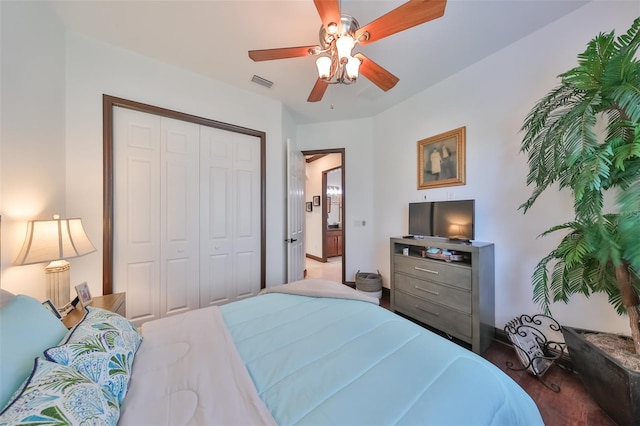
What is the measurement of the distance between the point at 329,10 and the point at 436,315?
8.39ft

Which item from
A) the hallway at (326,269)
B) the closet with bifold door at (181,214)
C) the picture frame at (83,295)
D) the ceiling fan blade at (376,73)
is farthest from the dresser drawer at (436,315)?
the picture frame at (83,295)

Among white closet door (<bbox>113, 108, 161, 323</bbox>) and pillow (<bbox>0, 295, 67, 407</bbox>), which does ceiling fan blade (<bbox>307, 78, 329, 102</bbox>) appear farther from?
pillow (<bbox>0, 295, 67, 407</bbox>)

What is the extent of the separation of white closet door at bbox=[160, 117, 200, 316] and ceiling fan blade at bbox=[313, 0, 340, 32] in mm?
1848

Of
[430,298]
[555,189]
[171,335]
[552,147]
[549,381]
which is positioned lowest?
[549,381]

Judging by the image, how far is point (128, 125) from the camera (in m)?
2.14

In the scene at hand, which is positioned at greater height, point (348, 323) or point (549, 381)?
point (348, 323)

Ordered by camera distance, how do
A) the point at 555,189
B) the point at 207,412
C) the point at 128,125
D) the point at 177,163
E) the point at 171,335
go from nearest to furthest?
the point at 207,412
the point at 171,335
the point at 555,189
the point at 128,125
the point at 177,163

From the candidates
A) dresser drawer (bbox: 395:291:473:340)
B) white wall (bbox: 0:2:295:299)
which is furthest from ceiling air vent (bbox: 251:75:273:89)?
dresser drawer (bbox: 395:291:473:340)

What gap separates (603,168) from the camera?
1058 mm

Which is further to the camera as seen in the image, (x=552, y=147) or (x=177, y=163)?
(x=177, y=163)

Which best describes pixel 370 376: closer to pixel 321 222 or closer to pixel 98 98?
pixel 98 98

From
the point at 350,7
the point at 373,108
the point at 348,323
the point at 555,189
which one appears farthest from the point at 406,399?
the point at 373,108

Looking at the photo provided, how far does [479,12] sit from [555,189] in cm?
147

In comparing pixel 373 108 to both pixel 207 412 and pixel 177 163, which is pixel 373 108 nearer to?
pixel 177 163
